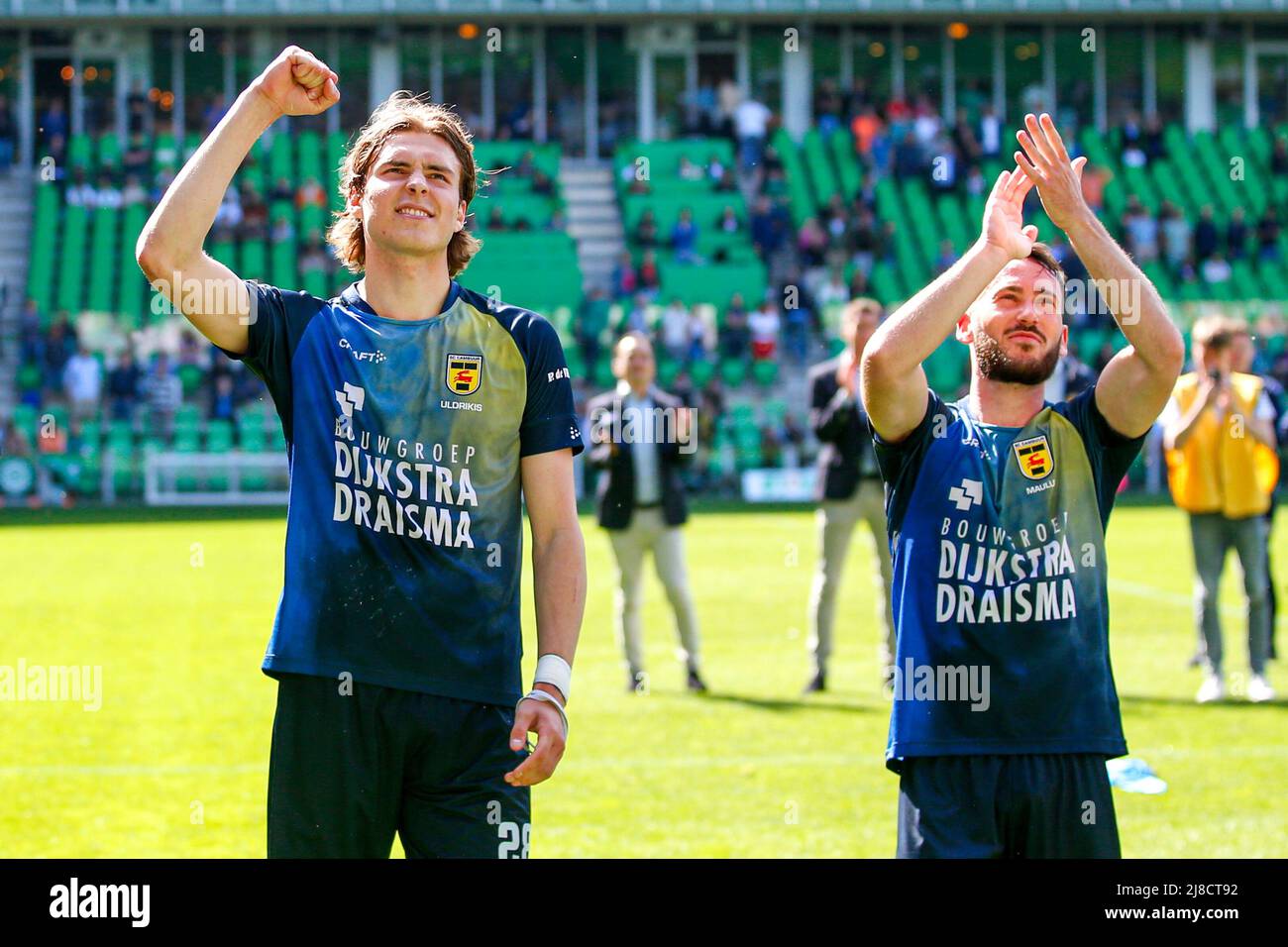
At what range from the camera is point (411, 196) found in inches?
171

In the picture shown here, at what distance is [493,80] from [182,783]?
34.1 meters

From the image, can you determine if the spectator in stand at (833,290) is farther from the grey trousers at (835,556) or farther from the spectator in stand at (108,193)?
the grey trousers at (835,556)

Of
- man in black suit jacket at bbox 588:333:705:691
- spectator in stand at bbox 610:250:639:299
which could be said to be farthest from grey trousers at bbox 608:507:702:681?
spectator in stand at bbox 610:250:639:299

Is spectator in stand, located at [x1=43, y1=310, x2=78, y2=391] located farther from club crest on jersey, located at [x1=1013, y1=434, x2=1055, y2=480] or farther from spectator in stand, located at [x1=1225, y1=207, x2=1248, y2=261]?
club crest on jersey, located at [x1=1013, y1=434, x2=1055, y2=480]

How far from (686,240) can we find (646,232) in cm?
92

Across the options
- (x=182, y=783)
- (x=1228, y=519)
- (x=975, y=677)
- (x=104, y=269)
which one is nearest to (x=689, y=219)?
(x=104, y=269)

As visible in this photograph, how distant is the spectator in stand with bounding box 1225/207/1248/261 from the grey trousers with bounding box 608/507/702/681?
2981cm

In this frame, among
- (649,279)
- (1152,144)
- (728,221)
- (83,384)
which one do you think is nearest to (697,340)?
(649,279)

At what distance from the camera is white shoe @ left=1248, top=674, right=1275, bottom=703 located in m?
11.6

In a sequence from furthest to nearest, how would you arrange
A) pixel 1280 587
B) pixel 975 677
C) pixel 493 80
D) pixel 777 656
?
1. pixel 493 80
2. pixel 1280 587
3. pixel 777 656
4. pixel 975 677

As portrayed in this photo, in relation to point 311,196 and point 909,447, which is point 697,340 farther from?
point 909,447

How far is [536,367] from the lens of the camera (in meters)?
4.42

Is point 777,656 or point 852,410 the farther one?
point 777,656
